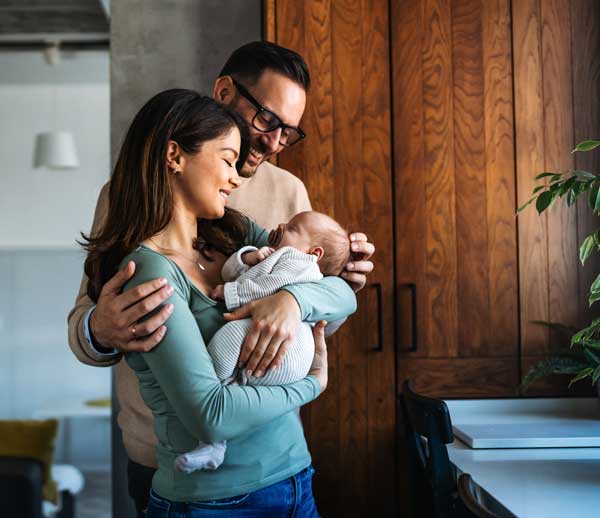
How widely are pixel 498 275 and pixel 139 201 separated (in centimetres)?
156

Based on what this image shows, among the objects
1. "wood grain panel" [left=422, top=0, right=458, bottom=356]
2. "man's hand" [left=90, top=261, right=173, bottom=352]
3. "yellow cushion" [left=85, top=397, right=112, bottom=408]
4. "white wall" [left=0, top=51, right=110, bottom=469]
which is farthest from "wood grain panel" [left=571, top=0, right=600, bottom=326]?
"white wall" [left=0, top=51, right=110, bottom=469]

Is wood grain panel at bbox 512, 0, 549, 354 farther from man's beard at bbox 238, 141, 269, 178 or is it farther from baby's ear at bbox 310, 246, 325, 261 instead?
baby's ear at bbox 310, 246, 325, 261

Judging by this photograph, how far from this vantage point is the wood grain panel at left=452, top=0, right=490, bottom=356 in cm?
255

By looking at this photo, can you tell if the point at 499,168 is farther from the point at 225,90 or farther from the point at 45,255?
the point at 45,255

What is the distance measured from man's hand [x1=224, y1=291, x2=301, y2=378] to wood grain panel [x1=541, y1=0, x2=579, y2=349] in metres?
1.54

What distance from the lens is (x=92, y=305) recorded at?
169cm

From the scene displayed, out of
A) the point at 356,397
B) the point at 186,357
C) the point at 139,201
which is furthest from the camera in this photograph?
the point at 356,397

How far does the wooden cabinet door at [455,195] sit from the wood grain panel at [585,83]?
0.77 ft

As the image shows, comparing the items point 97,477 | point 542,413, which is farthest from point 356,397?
point 97,477

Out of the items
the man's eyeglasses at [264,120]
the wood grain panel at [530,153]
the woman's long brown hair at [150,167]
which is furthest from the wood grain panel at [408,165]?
the woman's long brown hair at [150,167]

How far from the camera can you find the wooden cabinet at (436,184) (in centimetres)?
251

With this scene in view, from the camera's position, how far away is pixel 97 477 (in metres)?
7.06

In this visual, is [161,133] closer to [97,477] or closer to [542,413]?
[542,413]

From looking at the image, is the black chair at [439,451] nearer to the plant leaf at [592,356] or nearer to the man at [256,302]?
the man at [256,302]
